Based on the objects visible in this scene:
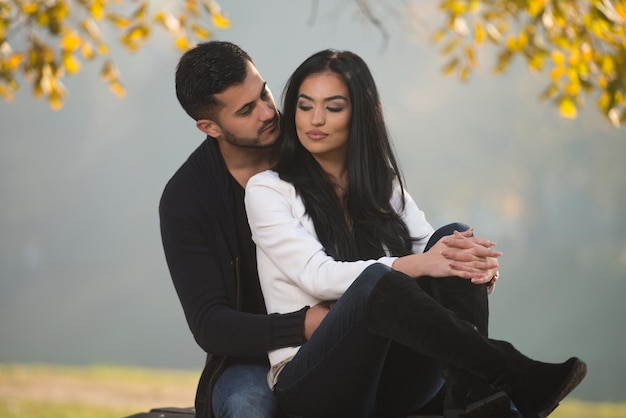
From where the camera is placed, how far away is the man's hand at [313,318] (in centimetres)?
251

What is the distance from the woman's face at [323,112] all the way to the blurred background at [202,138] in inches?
587

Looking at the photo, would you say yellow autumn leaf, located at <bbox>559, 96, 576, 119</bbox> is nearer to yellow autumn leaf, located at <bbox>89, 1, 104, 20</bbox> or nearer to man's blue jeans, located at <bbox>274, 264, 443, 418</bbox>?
man's blue jeans, located at <bbox>274, 264, 443, 418</bbox>

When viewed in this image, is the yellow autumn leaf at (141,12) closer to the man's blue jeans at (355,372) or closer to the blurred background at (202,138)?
the man's blue jeans at (355,372)

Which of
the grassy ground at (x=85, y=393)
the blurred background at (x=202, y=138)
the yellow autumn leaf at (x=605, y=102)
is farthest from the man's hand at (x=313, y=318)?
the blurred background at (x=202, y=138)

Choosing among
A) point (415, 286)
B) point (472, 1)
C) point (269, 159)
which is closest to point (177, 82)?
point (269, 159)

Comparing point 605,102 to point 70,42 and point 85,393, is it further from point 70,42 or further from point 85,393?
point 85,393

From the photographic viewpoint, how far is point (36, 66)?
5.23m

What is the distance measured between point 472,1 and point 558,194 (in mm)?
16028

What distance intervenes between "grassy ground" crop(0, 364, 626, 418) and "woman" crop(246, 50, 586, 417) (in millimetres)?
6000

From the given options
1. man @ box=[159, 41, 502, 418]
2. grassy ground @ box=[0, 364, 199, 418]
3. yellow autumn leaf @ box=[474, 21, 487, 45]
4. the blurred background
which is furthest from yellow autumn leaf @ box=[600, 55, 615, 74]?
the blurred background

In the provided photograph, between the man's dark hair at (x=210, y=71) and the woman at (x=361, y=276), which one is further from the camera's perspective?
the man's dark hair at (x=210, y=71)

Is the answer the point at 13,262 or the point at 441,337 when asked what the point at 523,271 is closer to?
the point at 13,262

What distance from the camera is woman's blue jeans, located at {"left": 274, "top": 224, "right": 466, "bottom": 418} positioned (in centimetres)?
235

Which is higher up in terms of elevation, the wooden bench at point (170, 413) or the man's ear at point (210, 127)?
the man's ear at point (210, 127)
